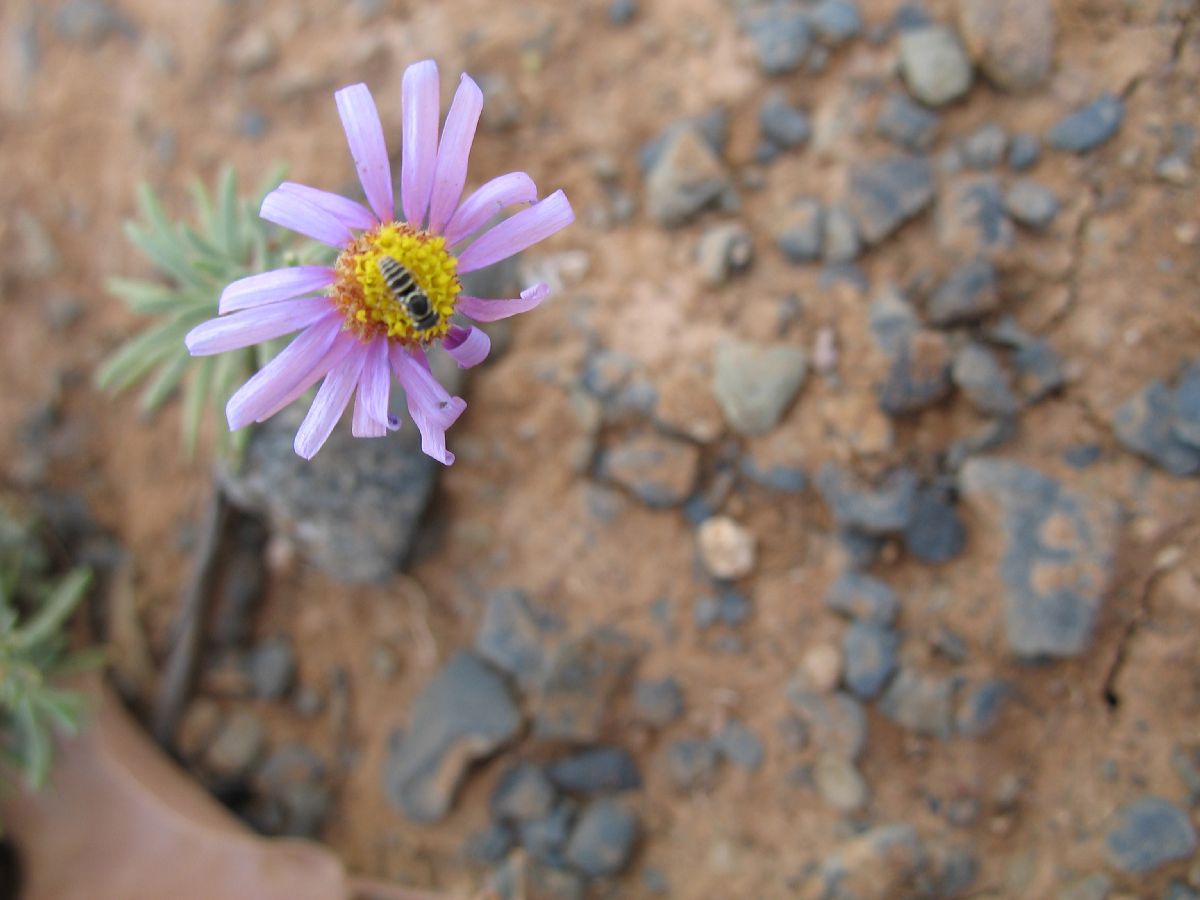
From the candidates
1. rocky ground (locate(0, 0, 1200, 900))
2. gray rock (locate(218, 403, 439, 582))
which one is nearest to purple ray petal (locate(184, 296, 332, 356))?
gray rock (locate(218, 403, 439, 582))

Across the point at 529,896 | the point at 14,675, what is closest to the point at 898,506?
the point at 529,896

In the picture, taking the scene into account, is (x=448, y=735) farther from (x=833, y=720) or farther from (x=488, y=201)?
(x=488, y=201)

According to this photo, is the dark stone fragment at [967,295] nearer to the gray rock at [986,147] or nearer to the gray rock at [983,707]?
the gray rock at [986,147]

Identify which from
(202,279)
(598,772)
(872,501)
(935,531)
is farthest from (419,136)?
(598,772)

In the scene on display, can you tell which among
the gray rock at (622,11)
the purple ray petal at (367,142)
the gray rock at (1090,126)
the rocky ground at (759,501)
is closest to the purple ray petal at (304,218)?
the purple ray petal at (367,142)

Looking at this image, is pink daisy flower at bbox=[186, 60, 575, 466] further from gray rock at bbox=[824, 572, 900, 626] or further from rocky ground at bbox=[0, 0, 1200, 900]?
gray rock at bbox=[824, 572, 900, 626]

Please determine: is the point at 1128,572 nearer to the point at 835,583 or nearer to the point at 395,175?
the point at 835,583
